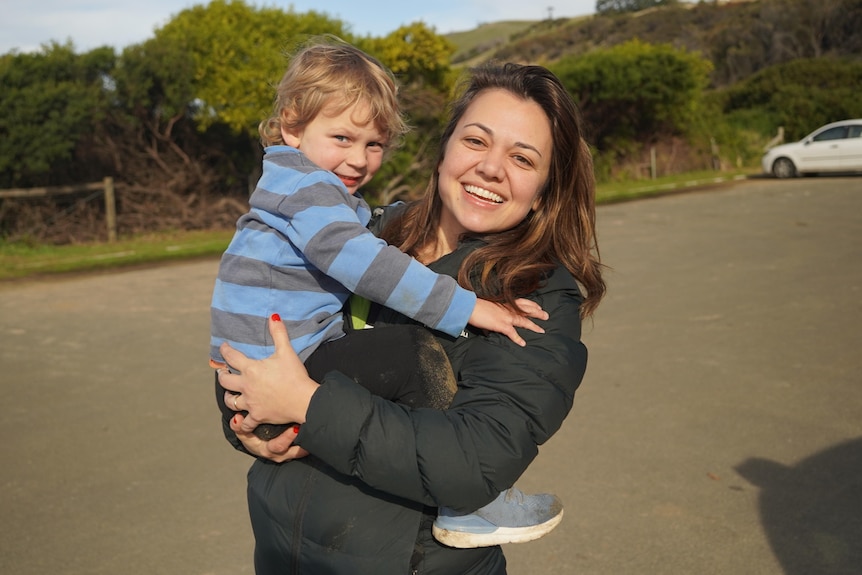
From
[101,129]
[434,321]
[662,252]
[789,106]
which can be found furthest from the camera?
[789,106]

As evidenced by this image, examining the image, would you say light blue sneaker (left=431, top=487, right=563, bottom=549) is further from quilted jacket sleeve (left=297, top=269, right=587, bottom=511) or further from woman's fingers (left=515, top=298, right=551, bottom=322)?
woman's fingers (left=515, top=298, right=551, bottom=322)

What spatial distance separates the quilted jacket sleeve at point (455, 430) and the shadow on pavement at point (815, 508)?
270 cm

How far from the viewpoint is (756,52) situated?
5675 cm

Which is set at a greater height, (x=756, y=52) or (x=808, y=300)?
(x=756, y=52)

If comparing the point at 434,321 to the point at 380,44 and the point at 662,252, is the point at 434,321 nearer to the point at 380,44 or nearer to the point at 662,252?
the point at 662,252

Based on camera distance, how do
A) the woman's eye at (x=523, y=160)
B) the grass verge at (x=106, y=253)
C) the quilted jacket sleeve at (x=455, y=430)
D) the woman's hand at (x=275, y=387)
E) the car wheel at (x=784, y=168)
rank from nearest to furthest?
1. the quilted jacket sleeve at (x=455, y=430)
2. the woman's hand at (x=275, y=387)
3. the woman's eye at (x=523, y=160)
4. the grass verge at (x=106, y=253)
5. the car wheel at (x=784, y=168)

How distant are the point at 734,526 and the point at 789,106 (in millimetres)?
30185

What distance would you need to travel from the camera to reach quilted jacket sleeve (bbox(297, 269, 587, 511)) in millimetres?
1696

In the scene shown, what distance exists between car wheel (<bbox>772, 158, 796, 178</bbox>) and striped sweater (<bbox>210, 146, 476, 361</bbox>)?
23042 millimetres

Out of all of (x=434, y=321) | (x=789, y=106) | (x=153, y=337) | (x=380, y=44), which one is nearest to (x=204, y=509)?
(x=434, y=321)

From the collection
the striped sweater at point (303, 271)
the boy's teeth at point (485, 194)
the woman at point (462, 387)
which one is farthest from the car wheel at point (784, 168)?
the striped sweater at point (303, 271)

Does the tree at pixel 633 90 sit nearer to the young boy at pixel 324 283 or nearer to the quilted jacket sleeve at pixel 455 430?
the young boy at pixel 324 283

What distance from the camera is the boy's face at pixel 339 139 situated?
2.68 meters

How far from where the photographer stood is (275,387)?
6.01 feet
